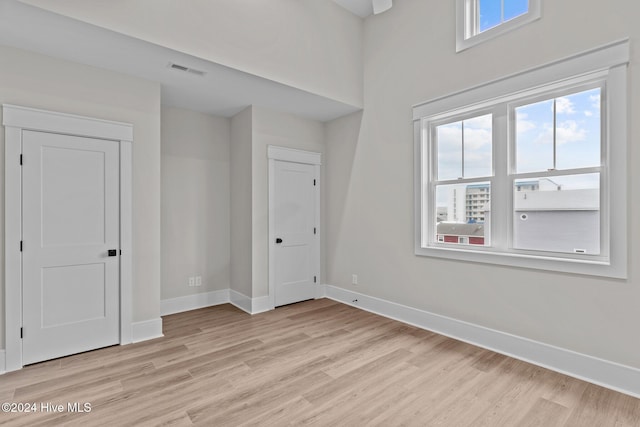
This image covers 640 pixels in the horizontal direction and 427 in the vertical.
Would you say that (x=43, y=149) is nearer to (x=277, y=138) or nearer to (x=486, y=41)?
(x=277, y=138)

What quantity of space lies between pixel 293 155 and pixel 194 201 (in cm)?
157

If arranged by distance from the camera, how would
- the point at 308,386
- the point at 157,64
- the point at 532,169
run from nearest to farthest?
the point at 308,386, the point at 532,169, the point at 157,64

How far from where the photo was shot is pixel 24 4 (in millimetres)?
2209

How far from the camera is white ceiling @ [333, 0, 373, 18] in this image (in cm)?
409

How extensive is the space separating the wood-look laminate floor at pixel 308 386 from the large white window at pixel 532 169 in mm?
978

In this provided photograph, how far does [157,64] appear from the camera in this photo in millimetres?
3035

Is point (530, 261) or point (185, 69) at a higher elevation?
point (185, 69)

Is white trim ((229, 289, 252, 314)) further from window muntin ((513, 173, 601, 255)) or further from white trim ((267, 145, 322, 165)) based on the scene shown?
window muntin ((513, 173, 601, 255))

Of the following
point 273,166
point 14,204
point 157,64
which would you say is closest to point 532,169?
point 273,166

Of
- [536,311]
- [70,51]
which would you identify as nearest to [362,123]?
[536,311]

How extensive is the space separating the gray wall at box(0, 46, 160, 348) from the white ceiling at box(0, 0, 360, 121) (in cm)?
12

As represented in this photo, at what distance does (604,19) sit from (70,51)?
4.54 m

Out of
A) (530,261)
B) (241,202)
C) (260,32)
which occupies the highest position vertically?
(260,32)

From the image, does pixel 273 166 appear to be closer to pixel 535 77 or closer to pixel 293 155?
pixel 293 155
